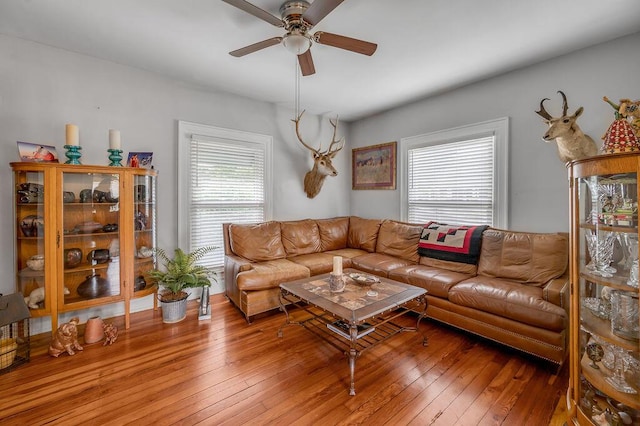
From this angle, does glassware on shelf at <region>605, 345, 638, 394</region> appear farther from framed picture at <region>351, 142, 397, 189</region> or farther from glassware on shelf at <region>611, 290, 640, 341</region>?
framed picture at <region>351, 142, 397, 189</region>

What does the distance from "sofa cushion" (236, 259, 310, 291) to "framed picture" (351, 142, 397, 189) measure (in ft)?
6.94

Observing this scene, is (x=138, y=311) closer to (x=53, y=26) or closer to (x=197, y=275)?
(x=197, y=275)

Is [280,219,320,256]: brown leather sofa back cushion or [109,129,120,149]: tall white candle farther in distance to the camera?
[280,219,320,256]: brown leather sofa back cushion

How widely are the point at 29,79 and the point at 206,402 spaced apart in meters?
3.25

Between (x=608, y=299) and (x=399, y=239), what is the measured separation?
230 cm

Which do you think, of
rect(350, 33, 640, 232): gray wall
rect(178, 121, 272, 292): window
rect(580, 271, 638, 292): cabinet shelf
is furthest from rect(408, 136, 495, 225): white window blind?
rect(178, 121, 272, 292): window

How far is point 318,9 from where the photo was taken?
1651 mm

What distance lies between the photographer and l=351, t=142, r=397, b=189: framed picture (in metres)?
4.36

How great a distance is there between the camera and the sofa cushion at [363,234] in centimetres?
412

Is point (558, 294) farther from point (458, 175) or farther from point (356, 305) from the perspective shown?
point (458, 175)

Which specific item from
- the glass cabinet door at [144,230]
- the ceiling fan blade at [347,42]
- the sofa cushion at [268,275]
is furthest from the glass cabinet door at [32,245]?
the ceiling fan blade at [347,42]

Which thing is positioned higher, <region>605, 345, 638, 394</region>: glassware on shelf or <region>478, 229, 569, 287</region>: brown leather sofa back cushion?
<region>478, 229, 569, 287</region>: brown leather sofa back cushion

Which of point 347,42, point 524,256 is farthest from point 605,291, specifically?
point 347,42

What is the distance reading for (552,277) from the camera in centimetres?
246
